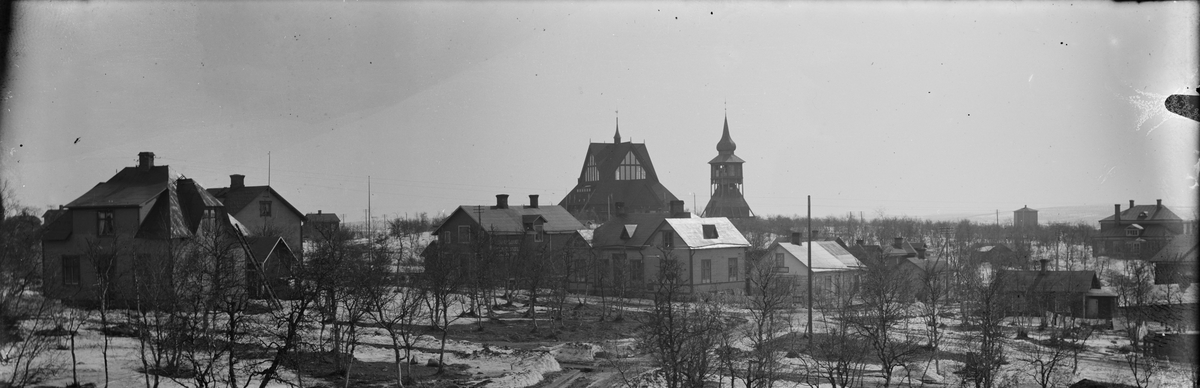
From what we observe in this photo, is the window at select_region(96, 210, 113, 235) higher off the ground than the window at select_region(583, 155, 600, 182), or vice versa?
the window at select_region(583, 155, 600, 182)

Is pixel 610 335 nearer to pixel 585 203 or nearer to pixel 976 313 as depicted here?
pixel 976 313

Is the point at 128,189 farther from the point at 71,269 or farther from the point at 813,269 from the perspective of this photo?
the point at 813,269

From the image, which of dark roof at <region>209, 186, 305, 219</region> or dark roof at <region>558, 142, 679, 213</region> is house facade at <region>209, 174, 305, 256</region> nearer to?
dark roof at <region>209, 186, 305, 219</region>

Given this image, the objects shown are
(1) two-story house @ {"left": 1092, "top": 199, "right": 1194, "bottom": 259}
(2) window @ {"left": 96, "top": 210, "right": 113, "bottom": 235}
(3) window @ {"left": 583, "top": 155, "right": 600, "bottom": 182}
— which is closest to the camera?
(2) window @ {"left": 96, "top": 210, "right": 113, "bottom": 235}

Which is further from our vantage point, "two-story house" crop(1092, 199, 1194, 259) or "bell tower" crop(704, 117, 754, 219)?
"bell tower" crop(704, 117, 754, 219)

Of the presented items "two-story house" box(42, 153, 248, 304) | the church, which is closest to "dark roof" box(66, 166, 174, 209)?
"two-story house" box(42, 153, 248, 304)

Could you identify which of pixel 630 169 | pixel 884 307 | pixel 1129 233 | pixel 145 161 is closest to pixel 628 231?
pixel 884 307

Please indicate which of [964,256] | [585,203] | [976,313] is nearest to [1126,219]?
[964,256]
